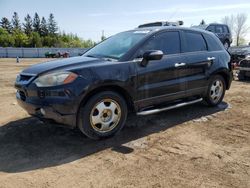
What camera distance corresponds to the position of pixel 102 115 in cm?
488

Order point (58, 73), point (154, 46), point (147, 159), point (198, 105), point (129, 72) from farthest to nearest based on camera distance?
point (198, 105) → point (154, 46) → point (129, 72) → point (58, 73) → point (147, 159)

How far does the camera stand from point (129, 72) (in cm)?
512

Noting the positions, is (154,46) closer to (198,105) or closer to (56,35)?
(198,105)

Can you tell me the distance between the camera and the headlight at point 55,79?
457 centimetres

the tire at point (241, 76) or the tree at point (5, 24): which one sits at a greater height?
the tree at point (5, 24)

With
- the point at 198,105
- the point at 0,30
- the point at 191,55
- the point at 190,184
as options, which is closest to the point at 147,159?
the point at 190,184

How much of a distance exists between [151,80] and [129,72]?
50cm

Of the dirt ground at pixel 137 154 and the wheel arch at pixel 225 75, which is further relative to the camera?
the wheel arch at pixel 225 75

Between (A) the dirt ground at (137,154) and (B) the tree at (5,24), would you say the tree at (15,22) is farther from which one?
(A) the dirt ground at (137,154)

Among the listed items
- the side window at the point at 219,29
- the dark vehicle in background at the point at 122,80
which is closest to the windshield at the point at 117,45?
the dark vehicle in background at the point at 122,80

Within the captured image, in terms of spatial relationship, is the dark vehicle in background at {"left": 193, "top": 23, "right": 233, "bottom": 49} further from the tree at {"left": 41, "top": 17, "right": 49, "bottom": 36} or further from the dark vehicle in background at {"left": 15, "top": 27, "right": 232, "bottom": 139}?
the tree at {"left": 41, "top": 17, "right": 49, "bottom": 36}

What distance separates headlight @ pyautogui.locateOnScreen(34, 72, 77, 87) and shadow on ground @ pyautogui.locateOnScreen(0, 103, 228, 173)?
0.93 metres

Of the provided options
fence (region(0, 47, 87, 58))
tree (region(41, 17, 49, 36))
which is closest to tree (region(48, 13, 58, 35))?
tree (region(41, 17, 49, 36))

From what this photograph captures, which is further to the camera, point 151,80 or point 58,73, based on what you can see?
point 151,80
